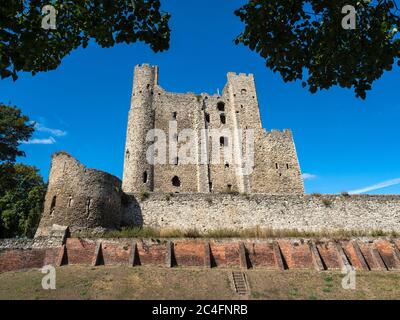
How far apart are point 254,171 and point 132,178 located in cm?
1237

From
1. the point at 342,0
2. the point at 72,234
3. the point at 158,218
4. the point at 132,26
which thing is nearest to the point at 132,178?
the point at 158,218

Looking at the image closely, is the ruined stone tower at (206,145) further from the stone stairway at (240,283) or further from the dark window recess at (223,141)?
the stone stairway at (240,283)

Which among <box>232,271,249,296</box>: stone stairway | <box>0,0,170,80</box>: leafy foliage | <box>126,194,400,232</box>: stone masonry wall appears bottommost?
<box>232,271,249,296</box>: stone stairway

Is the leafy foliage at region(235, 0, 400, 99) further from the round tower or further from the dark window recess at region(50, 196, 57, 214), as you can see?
the round tower

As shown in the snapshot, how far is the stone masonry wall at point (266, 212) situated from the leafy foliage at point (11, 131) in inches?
500

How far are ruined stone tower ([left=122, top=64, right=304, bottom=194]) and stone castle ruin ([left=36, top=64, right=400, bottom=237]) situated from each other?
10 centimetres

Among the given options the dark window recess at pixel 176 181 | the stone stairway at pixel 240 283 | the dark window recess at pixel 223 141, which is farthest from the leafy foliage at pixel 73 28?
the dark window recess at pixel 223 141

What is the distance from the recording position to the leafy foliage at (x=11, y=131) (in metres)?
26.5

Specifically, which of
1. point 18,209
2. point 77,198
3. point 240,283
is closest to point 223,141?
point 77,198

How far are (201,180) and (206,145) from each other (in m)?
4.17

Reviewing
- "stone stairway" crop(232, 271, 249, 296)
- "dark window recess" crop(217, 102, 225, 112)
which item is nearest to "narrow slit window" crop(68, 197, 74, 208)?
"stone stairway" crop(232, 271, 249, 296)

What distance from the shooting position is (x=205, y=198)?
2364 centimetres

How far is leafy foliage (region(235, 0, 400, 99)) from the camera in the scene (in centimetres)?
650
